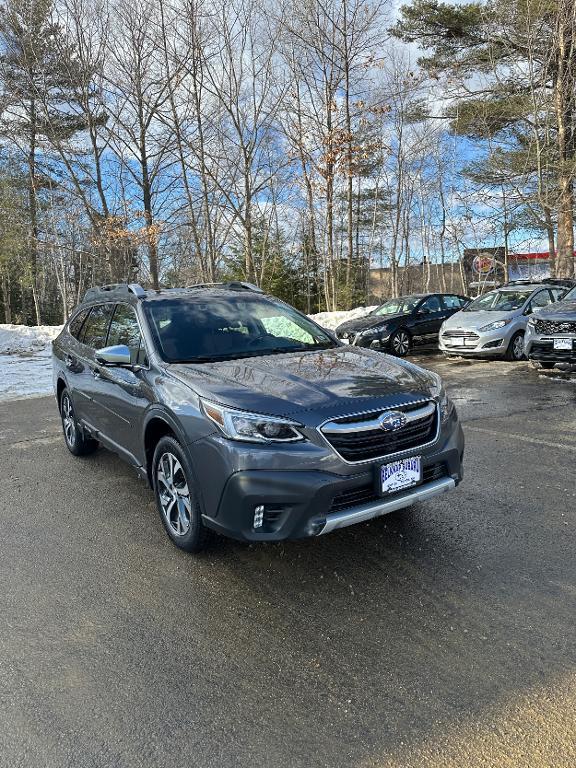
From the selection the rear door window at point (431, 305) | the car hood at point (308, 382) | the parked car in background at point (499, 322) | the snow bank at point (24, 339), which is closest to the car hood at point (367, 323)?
the rear door window at point (431, 305)

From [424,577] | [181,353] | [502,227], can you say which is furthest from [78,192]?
[424,577]

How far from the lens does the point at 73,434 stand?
19.7ft

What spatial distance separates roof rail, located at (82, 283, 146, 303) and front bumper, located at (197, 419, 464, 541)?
2.33m

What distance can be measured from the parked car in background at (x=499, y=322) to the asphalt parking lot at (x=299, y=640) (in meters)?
7.36

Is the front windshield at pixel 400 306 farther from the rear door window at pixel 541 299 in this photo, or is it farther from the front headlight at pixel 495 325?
the rear door window at pixel 541 299

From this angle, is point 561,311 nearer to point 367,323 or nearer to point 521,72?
point 367,323

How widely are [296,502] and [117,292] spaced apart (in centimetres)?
302

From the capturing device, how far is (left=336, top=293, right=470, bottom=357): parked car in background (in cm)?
1306

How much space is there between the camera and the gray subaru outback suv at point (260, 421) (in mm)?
2986

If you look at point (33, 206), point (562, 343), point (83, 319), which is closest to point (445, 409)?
point (83, 319)

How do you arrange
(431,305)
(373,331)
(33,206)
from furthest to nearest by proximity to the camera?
(33,206)
(431,305)
(373,331)

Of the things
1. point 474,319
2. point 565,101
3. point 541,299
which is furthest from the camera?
point 565,101

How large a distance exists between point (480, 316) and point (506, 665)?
1044cm

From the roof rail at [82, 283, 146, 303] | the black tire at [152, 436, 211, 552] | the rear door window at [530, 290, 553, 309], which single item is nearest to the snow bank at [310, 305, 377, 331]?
the rear door window at [530, 290, 553, 309]
